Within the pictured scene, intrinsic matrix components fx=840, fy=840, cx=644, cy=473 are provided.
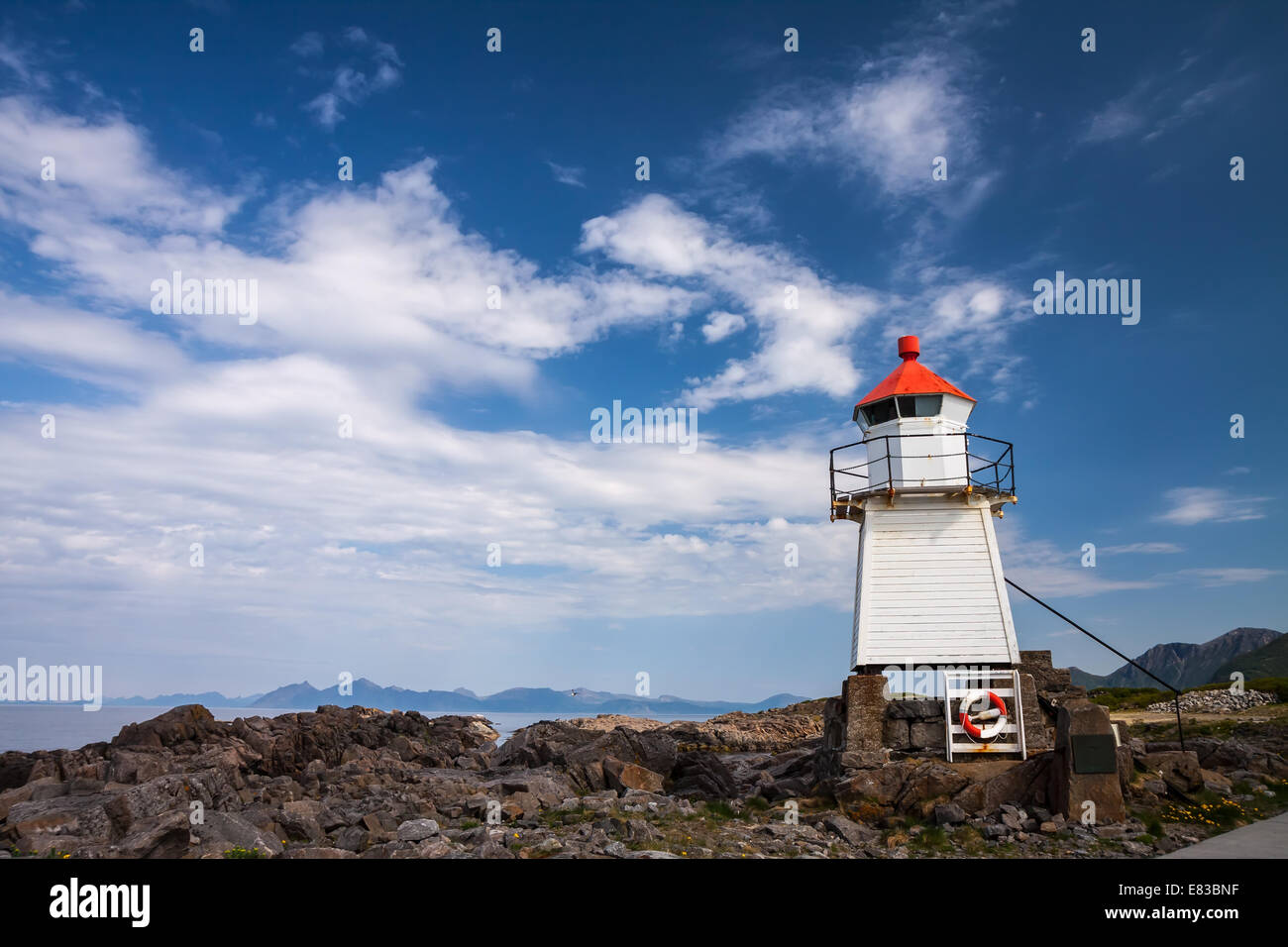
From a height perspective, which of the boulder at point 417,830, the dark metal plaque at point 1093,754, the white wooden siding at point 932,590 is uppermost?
the white wooden siding at point 932,590

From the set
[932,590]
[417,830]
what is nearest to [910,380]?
[932,590]

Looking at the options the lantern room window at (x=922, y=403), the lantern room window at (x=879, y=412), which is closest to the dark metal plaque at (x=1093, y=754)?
the lantern room window at (x=922, y=403)

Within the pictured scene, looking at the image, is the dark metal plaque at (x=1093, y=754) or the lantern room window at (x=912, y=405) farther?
the lantern room window at (x=912, y=405)

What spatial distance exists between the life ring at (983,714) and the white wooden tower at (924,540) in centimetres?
91

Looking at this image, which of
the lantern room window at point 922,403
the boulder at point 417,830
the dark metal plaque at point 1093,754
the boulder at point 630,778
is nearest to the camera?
the boulder at point 417,830

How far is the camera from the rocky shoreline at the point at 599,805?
40.9 ft

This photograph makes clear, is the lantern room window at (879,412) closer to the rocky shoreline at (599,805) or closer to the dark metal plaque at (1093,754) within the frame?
the rocky shoreline at (599,805)

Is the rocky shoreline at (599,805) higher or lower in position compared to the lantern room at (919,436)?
lower

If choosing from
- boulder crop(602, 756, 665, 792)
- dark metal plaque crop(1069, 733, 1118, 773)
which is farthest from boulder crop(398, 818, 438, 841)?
dark metal plaque crop(1069, 733, 1118, 773)

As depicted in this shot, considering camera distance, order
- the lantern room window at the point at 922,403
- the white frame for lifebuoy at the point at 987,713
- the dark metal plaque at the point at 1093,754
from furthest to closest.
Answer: the lantern room window at the point at 922,403 < the white frame for lifebuoy at the point at 987,713 < the dark metal plaque at the point at 1093,754

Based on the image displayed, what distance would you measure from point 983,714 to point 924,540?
396cm

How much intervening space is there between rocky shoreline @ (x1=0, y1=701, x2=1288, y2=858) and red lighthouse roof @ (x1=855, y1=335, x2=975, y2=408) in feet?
26.8
